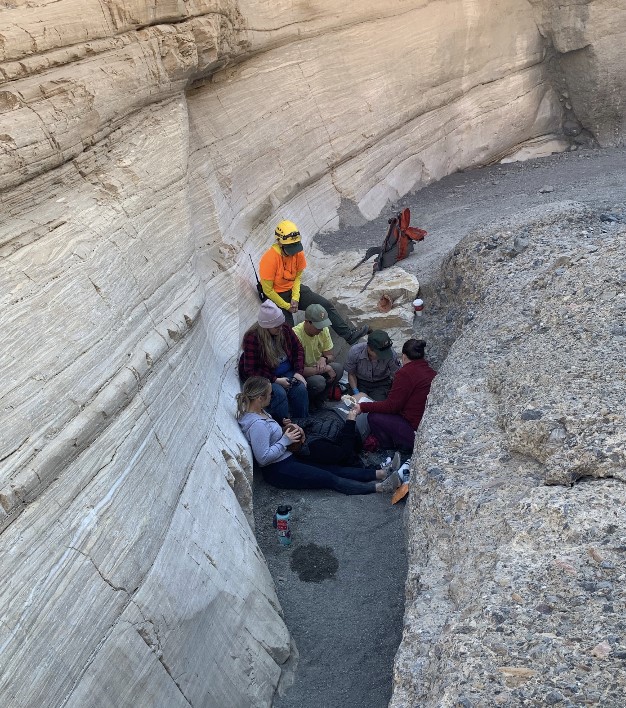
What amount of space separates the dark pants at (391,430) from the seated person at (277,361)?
59 centimetres

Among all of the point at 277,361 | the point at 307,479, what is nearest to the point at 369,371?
the point at 277,361

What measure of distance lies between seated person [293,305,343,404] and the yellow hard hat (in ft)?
1.76

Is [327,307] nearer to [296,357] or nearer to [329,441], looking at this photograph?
[296,357]

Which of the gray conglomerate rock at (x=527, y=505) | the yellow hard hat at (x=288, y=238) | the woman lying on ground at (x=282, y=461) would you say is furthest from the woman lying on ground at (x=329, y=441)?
the yellow hard hat at (x=288, y=238)

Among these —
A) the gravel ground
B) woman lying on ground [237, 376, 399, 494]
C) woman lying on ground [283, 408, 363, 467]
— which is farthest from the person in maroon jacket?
the gravel ground

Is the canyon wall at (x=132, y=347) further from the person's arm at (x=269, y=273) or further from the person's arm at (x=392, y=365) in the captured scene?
the person's arm at (x=392, y=365)

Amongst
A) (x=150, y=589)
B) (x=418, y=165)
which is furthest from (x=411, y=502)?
(x=418, y=165)

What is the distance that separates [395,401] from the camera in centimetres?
621

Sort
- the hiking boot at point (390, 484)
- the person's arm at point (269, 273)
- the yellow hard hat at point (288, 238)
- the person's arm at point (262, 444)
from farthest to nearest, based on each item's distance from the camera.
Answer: the person's arm at point (269, 273), the yellow hard hat at point (288, 238), the hiking boot at point (390, 484), the person's arm at point (262, 444)

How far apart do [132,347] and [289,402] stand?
7.07 ft

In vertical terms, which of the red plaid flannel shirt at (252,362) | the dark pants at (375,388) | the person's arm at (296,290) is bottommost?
the dark pants at (375,388)

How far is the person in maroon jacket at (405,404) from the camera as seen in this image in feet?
20.0

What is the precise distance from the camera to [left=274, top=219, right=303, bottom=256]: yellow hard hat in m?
7.27

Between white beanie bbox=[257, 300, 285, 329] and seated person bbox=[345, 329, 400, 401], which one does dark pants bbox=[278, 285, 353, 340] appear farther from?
white beanie bbox=[257, 300, 285, 329]
